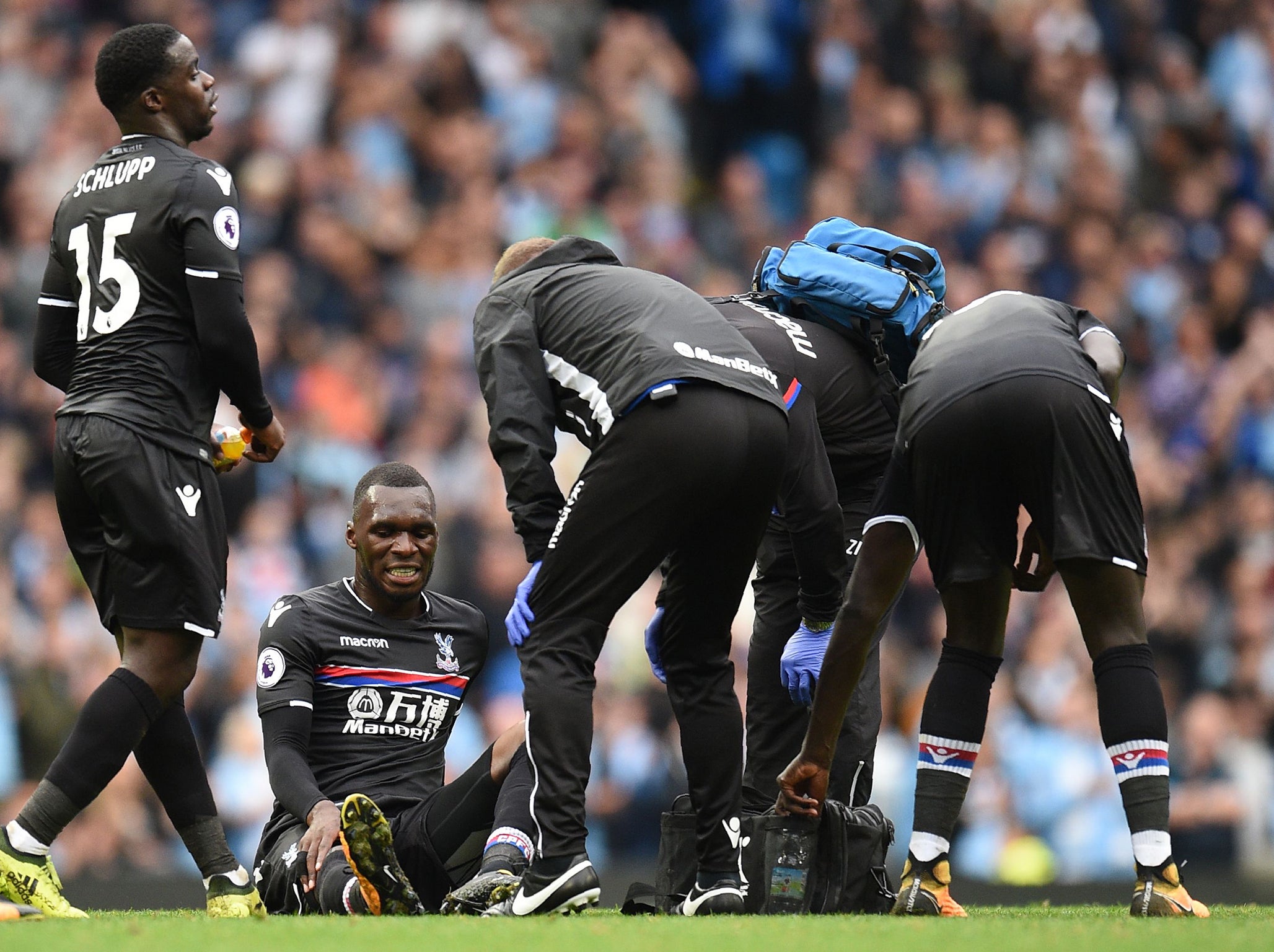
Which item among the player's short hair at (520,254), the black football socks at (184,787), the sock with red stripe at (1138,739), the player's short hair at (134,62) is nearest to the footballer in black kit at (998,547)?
the sock with red stripe at (1138,739)

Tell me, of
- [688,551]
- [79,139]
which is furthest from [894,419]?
[79,139]

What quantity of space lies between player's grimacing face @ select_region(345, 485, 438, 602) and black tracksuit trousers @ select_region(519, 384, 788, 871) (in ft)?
3.96

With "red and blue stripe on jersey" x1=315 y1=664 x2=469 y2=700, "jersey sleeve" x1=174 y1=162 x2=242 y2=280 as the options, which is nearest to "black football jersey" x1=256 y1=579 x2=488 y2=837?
"red and blue stripe on jersey" x1=315 y1=664 x2=469 y2=700

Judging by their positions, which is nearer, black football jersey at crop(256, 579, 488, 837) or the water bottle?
the water bottle

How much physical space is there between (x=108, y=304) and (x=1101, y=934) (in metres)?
3.10

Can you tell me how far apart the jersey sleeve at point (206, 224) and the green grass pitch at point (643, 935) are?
176 centimetres

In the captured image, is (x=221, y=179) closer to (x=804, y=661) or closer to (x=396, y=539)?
(x=396, y=539)

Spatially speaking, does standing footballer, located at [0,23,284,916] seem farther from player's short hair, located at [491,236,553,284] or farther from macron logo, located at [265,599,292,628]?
player's short hair, located at [491,236,553,284]

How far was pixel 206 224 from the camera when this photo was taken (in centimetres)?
473

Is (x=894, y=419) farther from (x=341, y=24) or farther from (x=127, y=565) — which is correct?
(x=341, y=24)

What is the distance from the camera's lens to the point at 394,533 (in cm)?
559

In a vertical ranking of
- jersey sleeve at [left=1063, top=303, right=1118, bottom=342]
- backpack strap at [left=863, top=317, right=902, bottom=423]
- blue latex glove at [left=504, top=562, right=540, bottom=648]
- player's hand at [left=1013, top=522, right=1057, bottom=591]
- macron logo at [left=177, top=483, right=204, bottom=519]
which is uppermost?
jersey sleeve at [left=1063, top=303, right=1118, bottom=342]

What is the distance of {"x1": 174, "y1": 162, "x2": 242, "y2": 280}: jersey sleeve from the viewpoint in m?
4.72

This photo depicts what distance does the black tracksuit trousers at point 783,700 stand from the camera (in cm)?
525
